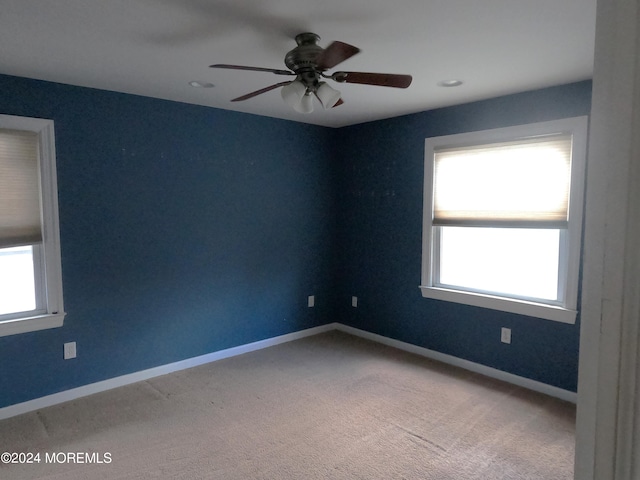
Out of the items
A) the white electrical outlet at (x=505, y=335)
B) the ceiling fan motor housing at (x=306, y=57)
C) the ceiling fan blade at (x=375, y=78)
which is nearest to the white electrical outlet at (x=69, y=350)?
the ceiling fan motor housing at (x=306, y=57)

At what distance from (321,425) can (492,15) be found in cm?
262

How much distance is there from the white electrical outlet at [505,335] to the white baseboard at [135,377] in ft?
6.79

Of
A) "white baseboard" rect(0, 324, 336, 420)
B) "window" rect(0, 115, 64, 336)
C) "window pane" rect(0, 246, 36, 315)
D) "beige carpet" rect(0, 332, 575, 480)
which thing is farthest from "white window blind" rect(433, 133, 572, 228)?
→ "window pane" rect(0, 246, 36, 315)

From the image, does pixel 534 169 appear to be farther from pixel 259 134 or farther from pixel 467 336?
pixel 259 134

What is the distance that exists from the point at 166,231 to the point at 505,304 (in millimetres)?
2951

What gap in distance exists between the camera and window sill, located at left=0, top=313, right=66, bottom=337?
2.85 metres

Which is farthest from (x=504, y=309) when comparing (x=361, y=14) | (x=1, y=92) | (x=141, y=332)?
(x=1, y=92)

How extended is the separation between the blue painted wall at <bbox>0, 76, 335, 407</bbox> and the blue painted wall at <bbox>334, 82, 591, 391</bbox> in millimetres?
394

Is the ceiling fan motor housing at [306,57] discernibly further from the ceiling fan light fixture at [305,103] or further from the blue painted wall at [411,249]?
the blue painted wall at [411,249]

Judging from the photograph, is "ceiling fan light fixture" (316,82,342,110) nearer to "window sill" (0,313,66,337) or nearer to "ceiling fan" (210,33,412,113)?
"ceiling fan" (210,33,412,113)

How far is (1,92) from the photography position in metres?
2.76

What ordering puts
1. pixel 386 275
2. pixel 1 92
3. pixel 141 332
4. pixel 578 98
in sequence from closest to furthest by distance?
1. pixel 1 92
2. pixel 578 98
3. pixel 141 332
4. pixel 386 275

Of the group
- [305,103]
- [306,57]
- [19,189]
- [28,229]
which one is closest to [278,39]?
[306,57]

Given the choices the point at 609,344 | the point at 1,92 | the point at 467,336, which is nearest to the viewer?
the point at 609,344
